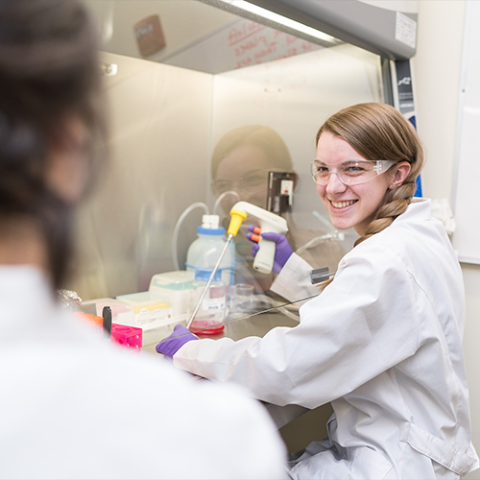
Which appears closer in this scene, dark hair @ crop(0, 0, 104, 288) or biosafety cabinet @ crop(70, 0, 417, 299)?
dark hair @ crop(0, 0, 104, 288)

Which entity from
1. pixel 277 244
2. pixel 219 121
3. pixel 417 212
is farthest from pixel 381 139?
pixel 219 121

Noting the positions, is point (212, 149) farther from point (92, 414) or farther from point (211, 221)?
point (92, 414)

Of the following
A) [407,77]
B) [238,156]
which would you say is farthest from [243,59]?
[407,77]

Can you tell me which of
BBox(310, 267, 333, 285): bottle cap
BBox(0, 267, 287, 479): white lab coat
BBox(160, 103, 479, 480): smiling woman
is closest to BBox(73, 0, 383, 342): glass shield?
BBox(310, 267, 333, 285): bottle cap

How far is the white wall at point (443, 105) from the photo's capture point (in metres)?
1.70

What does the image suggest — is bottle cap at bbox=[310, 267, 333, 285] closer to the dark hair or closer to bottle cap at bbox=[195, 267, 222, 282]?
bottle cap at bbox=[195, 267, 222, 282]

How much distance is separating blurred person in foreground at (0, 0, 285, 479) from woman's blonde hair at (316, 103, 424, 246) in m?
0.86

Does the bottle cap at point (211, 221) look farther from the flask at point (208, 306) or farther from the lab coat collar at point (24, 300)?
the lab coat collar at point (24, 300)

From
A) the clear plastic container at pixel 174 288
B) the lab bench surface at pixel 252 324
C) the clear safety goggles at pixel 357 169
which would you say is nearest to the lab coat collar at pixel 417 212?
the clear safety goggles at pixel 357 169

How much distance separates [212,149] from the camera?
6.28ft

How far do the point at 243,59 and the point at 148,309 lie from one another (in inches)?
39.7

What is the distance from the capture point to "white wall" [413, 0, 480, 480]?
1.70 metres

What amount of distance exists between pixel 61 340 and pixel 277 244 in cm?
137

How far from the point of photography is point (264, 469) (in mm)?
297
